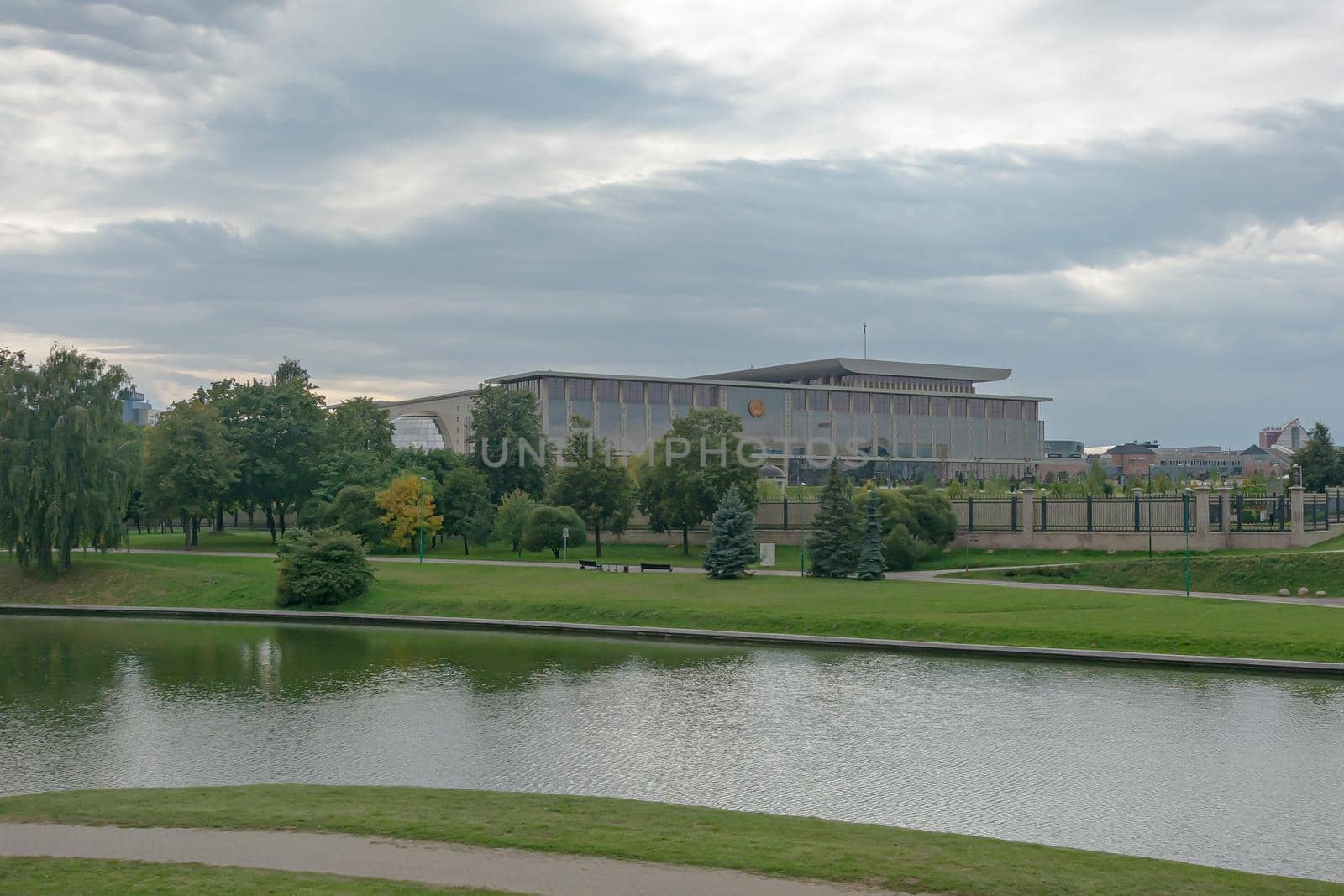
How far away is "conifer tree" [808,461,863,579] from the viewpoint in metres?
48.2

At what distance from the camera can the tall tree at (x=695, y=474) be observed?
60062 millimetres

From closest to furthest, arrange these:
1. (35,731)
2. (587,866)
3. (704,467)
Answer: (587,866) < (35,731) < (704,467)

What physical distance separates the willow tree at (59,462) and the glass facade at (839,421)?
211 feet

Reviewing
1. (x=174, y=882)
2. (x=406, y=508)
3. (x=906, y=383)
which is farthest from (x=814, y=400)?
(x=174, y=882)

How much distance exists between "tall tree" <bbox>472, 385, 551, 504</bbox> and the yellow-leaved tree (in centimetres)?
1149

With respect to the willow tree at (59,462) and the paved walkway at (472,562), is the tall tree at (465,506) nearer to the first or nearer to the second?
the paved walkway at (472,562)

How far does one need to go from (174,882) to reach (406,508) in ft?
166

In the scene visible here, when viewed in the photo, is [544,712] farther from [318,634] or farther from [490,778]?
[318,634]

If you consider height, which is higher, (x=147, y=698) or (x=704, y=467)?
(x=704, y=467)

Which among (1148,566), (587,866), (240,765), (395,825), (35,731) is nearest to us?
(587,866)

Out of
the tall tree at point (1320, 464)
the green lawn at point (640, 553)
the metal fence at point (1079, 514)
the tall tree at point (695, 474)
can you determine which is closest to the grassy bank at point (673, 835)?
the metal fence at point (1079, 514)

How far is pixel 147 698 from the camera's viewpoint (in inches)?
1022

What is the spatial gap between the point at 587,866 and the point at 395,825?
273 cm

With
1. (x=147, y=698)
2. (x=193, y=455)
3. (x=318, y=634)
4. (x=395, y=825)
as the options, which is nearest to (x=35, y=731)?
(x=147, y=698)
